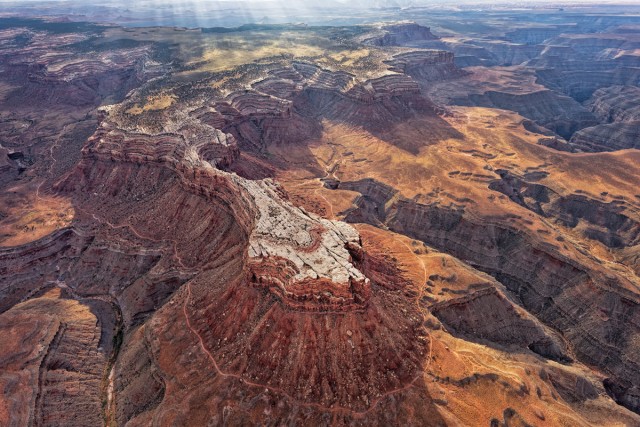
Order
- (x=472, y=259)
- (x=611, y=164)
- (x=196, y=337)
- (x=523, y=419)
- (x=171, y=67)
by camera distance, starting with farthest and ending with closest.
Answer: (x=171, y=67), (x=611, y=164), (x=472, y=259), (x=196, y=337), (x=523, y=419)

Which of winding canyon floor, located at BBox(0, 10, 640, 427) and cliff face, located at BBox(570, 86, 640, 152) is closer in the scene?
winding canyon floor, located at BBox(0, 10, 640, 427)

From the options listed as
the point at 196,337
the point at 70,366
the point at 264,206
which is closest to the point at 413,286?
the point at 264,206

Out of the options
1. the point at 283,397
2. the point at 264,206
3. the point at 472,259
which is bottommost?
the point at 472,259

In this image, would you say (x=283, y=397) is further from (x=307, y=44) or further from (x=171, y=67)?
(x=307, y=44)

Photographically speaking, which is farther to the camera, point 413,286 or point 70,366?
point 413,286

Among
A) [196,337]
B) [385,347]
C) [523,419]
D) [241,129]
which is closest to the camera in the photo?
[523,419]

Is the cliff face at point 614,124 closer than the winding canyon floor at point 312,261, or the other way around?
the winding canyon floor at point 312,261

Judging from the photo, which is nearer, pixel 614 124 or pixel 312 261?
pixel 312 261

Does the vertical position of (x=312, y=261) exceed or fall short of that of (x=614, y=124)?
it exceeds it
